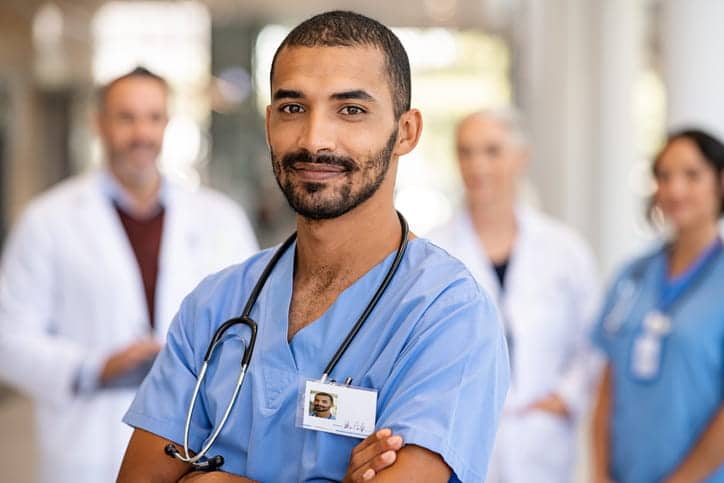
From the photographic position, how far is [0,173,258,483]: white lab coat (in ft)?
8.45

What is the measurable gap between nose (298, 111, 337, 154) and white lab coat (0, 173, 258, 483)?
1402mm

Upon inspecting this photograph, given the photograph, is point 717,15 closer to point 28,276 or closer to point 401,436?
point 28,276

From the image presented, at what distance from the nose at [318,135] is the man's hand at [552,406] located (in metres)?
1.72

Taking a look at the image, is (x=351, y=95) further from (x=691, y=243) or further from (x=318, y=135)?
(x=691, y=243)

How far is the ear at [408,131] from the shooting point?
1.39 m

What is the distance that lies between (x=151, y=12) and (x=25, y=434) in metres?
4.30

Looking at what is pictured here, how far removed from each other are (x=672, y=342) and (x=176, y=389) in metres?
1.54

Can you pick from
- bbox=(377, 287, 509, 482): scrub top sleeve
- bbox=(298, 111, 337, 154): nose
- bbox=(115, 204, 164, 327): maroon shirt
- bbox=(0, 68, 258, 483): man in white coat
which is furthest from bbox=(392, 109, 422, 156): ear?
bbox=(115, 204, 164, 327): maroon shirt

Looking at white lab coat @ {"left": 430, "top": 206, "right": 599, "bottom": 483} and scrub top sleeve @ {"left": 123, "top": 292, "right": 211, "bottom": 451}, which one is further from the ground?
scrub top sleeve @ {"left": 123, "top": 292, "right": 211, "bottom": 451}

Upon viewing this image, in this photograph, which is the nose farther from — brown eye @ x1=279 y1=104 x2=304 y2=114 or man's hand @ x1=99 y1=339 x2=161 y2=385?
man's hand @ x1=99 y1=339 x2=161 y2=385

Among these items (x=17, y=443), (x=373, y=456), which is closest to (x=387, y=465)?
(x=373, y=456)

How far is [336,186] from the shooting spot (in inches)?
52.4

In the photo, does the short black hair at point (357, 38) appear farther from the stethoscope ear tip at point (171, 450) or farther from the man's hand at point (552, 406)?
the man's hand at point (552, 406)

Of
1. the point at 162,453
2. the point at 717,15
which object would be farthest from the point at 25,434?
the point at 162,453
